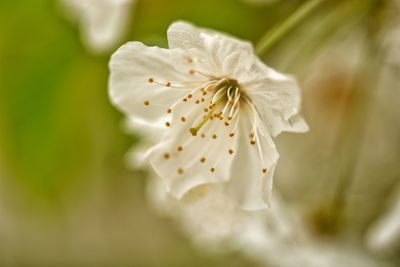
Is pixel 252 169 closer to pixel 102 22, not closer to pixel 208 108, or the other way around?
pixel 208 108

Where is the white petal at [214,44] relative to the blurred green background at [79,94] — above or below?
below

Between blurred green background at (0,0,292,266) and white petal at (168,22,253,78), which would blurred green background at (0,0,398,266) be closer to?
blurred green background at (0,0,292,266)

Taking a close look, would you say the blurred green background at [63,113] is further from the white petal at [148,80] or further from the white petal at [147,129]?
the white petal at [148,80]

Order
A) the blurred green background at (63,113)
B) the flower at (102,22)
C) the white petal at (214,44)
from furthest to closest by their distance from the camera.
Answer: the blurred green background at (63,113)
the flower at (102,22)
the white petal at (214,44)

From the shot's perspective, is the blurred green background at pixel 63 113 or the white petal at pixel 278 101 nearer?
the white petal at pixel 278 101

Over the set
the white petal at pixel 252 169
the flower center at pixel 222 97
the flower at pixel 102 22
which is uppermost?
the flower at pixel 102 22

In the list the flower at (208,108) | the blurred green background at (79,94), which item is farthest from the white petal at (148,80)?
the blurred green background at (79,94)
